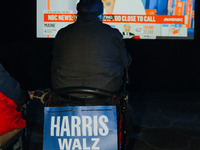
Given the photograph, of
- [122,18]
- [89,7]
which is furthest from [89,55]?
[122,18]

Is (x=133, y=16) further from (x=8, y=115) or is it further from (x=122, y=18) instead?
(x=8, y=115)

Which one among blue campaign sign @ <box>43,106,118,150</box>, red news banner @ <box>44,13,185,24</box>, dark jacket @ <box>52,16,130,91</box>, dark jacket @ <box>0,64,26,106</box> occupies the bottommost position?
blue campaign sign @ <box>43,106,118,150</box>

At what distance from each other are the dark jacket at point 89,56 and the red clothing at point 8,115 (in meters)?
0.35

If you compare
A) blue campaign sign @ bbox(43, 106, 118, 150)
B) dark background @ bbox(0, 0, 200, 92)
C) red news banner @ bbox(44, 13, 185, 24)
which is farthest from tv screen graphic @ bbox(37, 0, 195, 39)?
blue campaign sign @ bbox(43, 106, 118, 150)

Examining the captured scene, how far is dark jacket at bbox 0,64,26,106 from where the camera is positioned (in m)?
1.86

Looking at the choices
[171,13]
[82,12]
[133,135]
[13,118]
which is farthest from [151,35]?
[13,118]

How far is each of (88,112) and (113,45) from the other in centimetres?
59

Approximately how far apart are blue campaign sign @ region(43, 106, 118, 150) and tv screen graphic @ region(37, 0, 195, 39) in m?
3.32

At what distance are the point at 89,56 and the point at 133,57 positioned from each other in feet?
10.6

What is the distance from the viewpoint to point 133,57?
16.9 ft

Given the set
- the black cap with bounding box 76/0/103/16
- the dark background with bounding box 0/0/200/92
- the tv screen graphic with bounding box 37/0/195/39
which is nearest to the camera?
the black cap with bounding box 76/0/103/16

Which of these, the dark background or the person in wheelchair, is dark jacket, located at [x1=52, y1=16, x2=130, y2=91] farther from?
the dark background

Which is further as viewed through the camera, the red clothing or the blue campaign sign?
the red clothing

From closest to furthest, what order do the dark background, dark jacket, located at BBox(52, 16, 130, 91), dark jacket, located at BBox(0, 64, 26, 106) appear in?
dark jacket, located at BBox(0, 64, 26, 106) → dark jacket, located at BBox(52, 16, 130, 91) → the dark background
